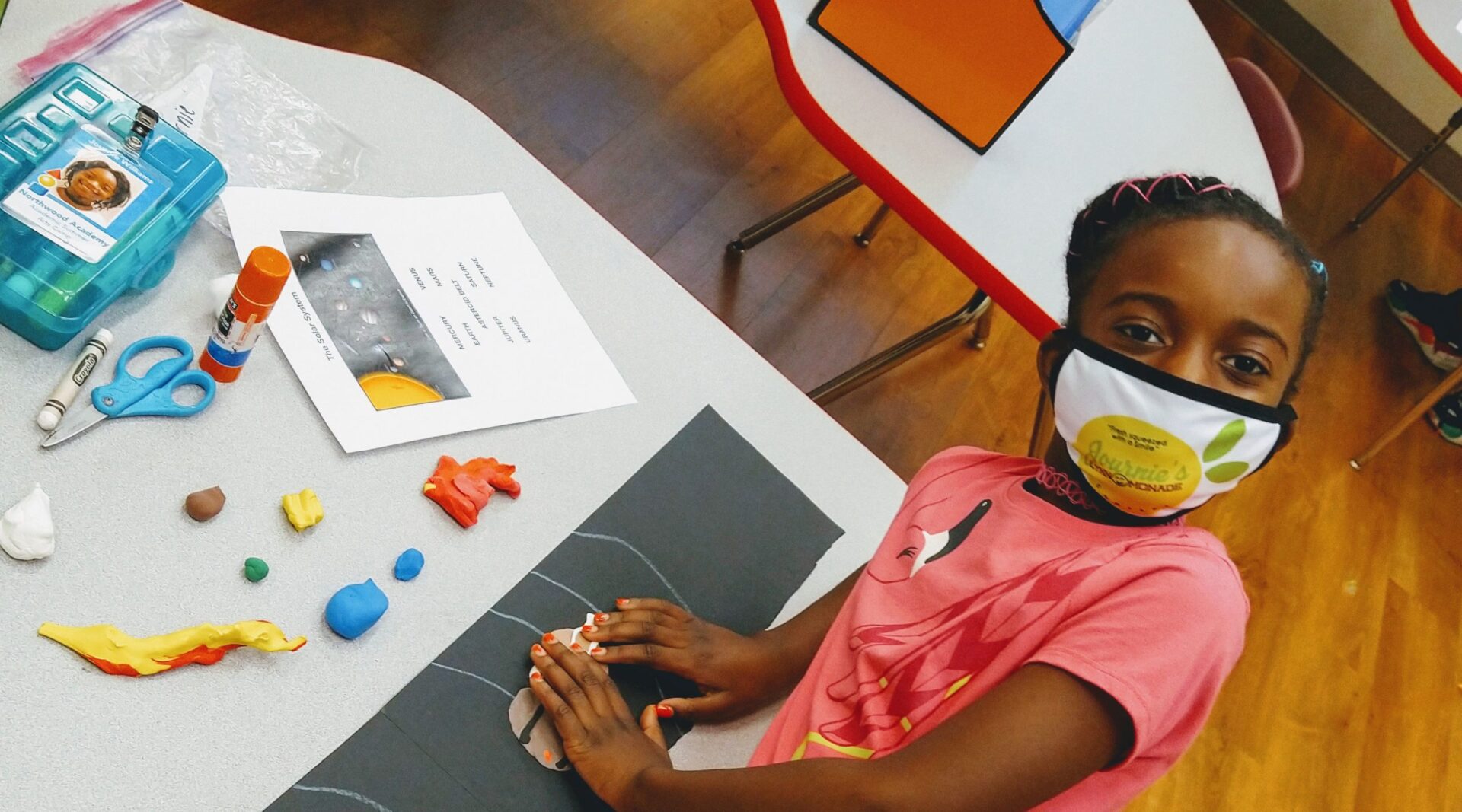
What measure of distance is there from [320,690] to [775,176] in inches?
66.3

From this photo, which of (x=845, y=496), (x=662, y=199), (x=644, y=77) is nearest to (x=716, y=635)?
(x=845, y=496)

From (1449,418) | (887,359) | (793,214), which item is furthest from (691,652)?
(1449,418)

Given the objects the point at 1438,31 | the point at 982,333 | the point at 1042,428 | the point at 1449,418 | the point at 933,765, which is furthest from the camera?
the point at 1449,418

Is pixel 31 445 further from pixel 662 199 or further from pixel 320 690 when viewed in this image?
pixel 662 199

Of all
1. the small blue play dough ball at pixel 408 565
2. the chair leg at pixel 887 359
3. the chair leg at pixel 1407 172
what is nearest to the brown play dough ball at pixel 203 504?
the small blue play dough ball at pixel 408 565

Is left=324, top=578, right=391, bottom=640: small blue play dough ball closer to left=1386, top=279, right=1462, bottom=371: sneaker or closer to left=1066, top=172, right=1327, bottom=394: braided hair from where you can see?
left=1066, top=172, right=1327, bottom=394: braided hair

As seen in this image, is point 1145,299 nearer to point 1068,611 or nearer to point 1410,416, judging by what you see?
point 1068,611

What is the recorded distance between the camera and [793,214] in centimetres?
199

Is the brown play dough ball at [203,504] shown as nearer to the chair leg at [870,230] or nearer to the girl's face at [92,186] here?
the girl's face at [92,186]

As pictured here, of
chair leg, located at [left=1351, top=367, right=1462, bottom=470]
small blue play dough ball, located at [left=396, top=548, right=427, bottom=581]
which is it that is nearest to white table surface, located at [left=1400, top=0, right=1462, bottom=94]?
chair leg, located at [left=1351, top=367, right=1462, bottom=470]

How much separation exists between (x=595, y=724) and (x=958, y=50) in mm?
835

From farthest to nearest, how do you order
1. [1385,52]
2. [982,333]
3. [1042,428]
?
[1385,52]
[982,333]
[1042,428]

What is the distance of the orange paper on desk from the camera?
1104 millimetres

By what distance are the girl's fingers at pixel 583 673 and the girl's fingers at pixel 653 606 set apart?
0.17ft
